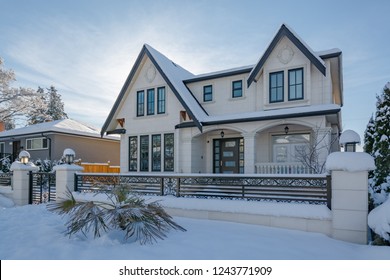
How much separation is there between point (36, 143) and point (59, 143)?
288 centimetres

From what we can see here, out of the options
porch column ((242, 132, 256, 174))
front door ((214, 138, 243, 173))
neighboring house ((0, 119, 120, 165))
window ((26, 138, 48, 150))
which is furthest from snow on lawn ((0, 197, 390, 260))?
Answer: window ((26, 138, 48, 150))

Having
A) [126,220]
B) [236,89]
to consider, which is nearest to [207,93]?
[236,89]

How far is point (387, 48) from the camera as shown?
32.3 feet

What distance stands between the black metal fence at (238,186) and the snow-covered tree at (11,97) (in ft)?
65.3

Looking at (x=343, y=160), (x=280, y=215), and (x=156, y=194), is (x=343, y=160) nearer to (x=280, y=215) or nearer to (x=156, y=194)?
(x=280, y=215)

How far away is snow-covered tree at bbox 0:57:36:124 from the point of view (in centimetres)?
2448

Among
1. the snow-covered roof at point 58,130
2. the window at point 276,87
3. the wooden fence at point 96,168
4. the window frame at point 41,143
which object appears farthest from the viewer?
the window frame at point 41,143

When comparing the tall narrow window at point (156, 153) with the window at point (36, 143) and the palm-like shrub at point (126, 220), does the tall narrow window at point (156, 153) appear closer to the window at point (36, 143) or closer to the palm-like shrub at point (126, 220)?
the palm-like shrub at point (126, 220)

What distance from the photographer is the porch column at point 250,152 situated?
1170 cm

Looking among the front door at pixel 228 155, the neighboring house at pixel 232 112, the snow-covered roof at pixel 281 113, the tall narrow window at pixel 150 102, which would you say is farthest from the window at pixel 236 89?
the tall narrow window at pixel 150 102

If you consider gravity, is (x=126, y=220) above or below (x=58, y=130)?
below

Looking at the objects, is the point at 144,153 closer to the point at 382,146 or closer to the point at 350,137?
the point at 350,137

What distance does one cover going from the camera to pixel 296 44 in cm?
1127
